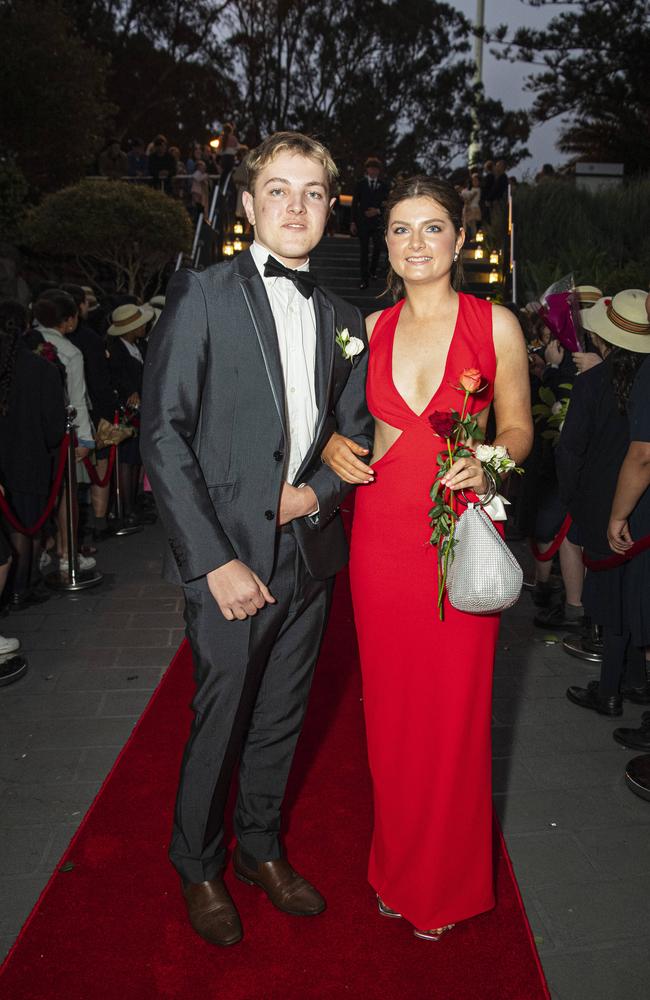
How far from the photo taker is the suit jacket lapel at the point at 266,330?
2.48 meters

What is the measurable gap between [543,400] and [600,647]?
1936 mm

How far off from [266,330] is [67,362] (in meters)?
4.57

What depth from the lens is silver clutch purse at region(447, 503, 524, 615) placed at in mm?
2445

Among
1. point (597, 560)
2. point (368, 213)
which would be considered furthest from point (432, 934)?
point (368, 213)

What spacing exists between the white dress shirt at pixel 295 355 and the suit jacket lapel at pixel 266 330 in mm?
74

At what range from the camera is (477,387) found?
2.51 m

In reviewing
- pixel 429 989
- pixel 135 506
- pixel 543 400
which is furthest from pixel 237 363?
pixel 135 506

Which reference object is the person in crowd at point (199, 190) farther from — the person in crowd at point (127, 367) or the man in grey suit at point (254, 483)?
the man in grey suit at point (254, 483)

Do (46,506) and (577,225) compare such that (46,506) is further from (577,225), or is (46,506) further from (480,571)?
(577,225)

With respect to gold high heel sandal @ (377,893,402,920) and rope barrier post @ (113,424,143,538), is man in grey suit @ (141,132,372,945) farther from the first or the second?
rope barrier post @ (113,424,143,538)

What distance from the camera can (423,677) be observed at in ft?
9.01

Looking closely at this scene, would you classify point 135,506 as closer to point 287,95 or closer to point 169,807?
point 169,807

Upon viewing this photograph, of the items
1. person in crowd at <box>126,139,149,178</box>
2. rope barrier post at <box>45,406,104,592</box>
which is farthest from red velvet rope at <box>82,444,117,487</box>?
person in crowd at <box>126,139,149,178</box>

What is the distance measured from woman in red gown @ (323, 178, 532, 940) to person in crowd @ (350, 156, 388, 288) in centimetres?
1271
